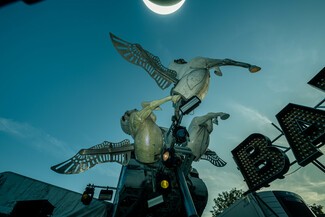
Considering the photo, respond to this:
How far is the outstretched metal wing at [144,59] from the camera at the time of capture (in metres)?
4.90

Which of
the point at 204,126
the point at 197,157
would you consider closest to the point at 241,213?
the point at 197,157

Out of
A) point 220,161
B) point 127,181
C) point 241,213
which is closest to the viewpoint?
point 241,213

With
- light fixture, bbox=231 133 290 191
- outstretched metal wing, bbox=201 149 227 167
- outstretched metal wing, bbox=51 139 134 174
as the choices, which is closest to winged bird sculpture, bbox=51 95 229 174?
outstretched metal wing, bbox=51 139 134 174

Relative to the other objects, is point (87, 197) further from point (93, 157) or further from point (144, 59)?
point (144, 59)

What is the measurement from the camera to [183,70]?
4.57 metres

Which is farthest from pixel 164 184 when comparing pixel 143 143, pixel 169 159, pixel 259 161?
pixel 259 161

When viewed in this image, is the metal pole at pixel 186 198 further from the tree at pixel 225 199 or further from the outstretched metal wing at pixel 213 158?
the tree at pixel 225 199

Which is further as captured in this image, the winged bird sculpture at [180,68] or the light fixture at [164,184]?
the light fixture at [164,184]

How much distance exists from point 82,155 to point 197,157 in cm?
420

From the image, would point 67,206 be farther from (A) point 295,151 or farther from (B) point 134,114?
(A) point 295,151

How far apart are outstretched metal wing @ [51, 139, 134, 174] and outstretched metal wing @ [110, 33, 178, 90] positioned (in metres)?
2.98

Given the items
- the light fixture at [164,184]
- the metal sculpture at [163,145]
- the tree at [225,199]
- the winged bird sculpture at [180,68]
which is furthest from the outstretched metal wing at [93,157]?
the tree at [225,199]

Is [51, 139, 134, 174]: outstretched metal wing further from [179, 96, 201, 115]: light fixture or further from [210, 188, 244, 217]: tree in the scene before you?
[210, 188, 244, 217]: tree

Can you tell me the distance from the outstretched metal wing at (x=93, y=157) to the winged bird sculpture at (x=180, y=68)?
9.92ft
